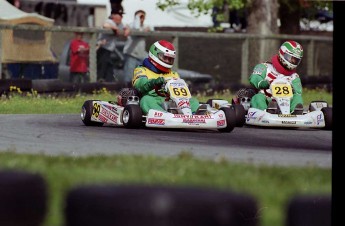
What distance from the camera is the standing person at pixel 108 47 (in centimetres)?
1004

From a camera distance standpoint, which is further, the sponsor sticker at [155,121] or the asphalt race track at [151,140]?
the sponsor sticker at [155,121]

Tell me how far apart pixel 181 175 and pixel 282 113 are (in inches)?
310

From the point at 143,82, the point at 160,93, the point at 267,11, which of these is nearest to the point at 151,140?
the point at 143,82

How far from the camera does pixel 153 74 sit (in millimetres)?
11453

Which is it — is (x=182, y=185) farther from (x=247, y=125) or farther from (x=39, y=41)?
(x=247, y=125)

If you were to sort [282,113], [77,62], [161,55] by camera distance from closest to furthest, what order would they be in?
[77,62] < [161,55] < [282,113]

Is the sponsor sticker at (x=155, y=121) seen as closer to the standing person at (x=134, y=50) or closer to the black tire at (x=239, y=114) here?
the standing person at (x=134, y=50)

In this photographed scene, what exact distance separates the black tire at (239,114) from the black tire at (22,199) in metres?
8.06

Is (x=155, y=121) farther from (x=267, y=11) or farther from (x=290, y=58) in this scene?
(x=267, y=11)

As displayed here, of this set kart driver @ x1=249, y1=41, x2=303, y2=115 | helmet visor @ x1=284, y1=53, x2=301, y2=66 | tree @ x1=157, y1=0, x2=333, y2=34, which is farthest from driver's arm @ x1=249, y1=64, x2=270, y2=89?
tree @ x1=157, y1=0, x2=333, y2=34

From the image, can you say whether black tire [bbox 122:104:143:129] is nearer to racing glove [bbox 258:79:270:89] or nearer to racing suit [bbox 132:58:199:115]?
racing suit [bbox 132:58:199:115]

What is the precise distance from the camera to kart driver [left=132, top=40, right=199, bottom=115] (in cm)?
1123

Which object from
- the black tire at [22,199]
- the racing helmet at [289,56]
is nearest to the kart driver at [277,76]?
the racing helmet at [289,56]
